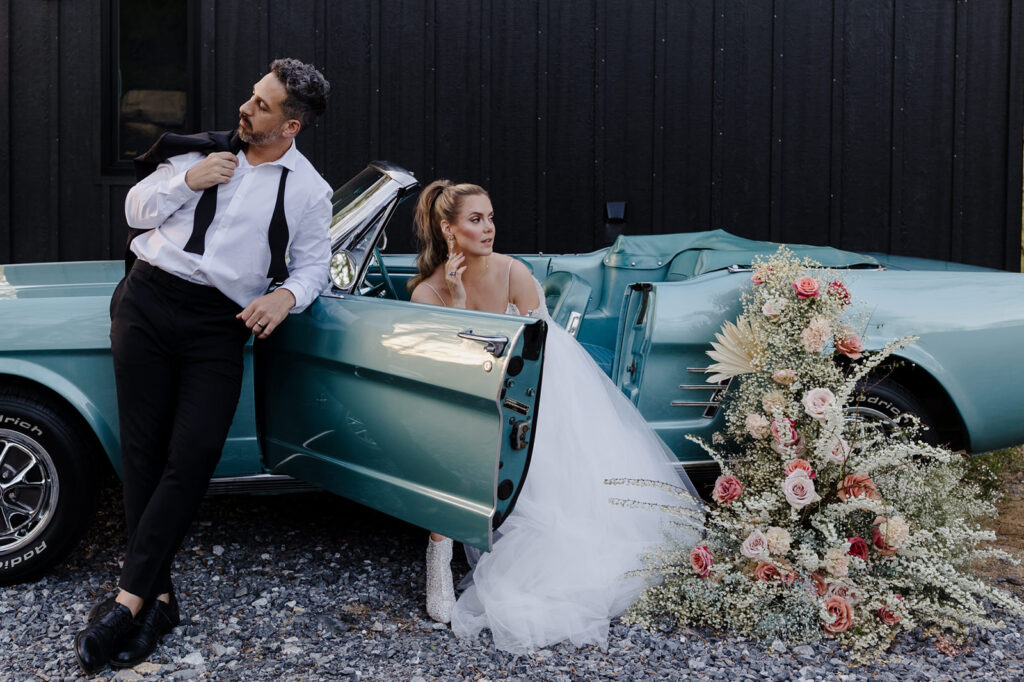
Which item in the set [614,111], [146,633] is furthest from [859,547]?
[614,111]

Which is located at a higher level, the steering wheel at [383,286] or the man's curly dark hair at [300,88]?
the man's curly dark hair at [300,88]

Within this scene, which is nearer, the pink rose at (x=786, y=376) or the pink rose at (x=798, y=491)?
the pink rose at (x=798, y=491)

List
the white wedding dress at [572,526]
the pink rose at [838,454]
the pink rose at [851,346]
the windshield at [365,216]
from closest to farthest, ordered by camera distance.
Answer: the white wedding dress at [572,526] → the pink rose at [838,454] → the pink rose at [851,346] → the windshield at [365,216]

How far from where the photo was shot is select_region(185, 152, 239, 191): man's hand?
256cm

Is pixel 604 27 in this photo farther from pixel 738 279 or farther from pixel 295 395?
pixel 295 395

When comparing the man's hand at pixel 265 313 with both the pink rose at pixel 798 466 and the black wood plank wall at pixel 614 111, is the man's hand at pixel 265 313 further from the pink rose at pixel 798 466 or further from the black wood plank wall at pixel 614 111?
the black wood plank wall at pixel 614 111

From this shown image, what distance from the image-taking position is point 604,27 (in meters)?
6.11

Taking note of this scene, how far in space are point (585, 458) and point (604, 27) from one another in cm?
393

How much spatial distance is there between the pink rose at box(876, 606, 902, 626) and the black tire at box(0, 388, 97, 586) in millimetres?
2533

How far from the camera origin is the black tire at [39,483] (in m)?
2.91

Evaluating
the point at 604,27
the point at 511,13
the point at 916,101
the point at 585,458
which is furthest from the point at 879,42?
the point at 585,458

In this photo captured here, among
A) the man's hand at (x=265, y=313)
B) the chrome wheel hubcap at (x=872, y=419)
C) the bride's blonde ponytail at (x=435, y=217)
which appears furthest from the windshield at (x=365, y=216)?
the chrome wheel hubcap at (x=872, y=419)

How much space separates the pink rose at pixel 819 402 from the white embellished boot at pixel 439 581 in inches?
48.9

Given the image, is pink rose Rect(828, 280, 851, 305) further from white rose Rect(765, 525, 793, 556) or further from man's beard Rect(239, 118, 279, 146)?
man's beard Rect(239, 118, 279, 146)
